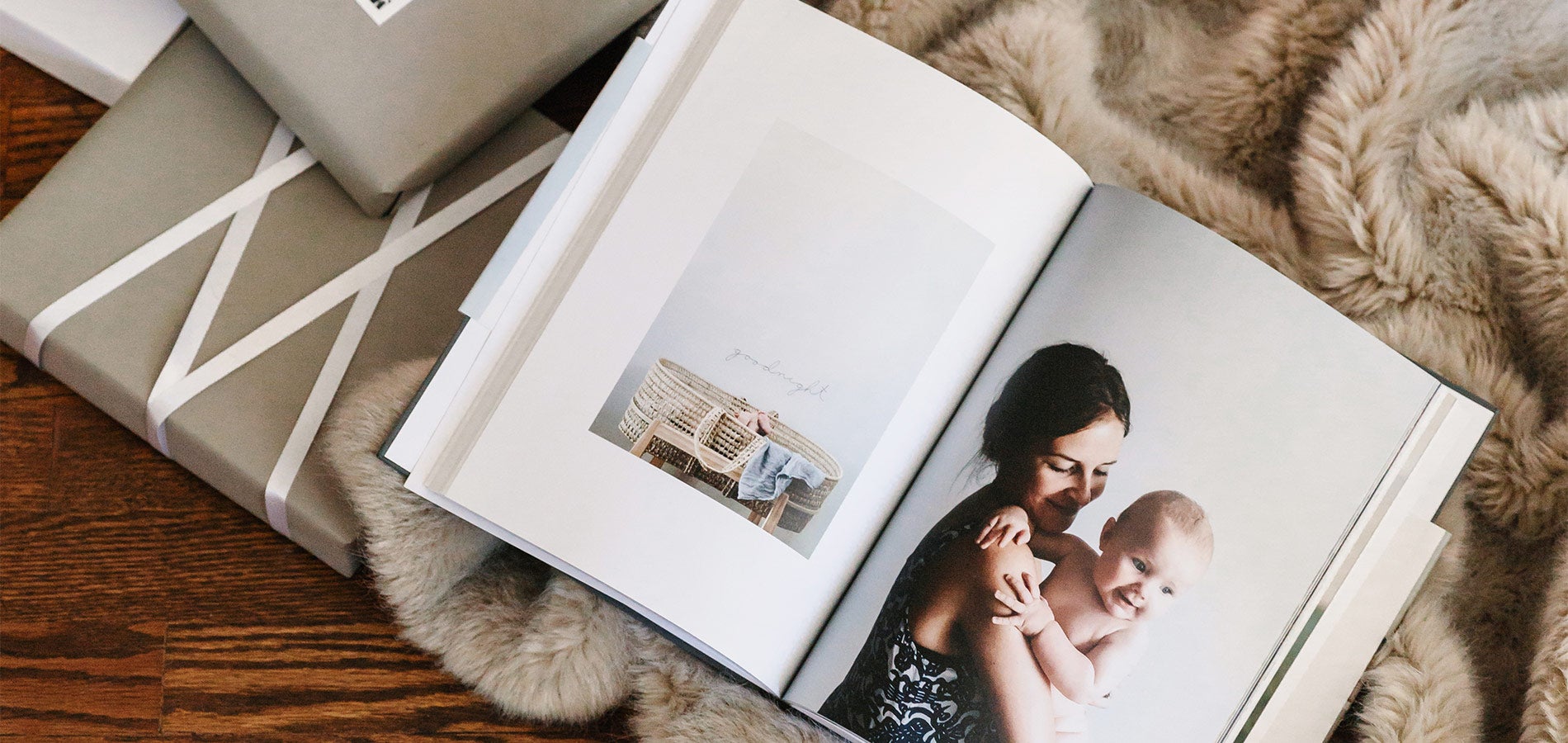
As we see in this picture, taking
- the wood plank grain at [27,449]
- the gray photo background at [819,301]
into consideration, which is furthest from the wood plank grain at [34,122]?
the gray photo background at [819,301]

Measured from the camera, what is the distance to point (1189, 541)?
405 mm

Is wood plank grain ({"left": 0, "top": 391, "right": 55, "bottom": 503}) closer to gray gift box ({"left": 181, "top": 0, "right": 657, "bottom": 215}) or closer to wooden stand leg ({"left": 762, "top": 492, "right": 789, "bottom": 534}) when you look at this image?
gray gift box ({"left": 181, "top": 0, "right": 657, "bottom": 215})

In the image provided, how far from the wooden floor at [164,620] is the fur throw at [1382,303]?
→ 5 centimetres

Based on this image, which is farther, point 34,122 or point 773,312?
point 34,122

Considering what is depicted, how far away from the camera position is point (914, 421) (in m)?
0.44

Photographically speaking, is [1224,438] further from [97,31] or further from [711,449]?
[97,31]

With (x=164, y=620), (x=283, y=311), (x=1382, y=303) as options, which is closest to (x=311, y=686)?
(x=164, y=620)

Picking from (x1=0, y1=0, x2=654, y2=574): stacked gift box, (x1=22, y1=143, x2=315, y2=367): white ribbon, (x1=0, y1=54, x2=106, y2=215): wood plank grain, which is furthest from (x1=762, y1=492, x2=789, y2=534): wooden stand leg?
(x1=0, y1=54, x2=106, y2=215): wood plank grain

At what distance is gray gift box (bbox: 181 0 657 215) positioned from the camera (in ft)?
1.59

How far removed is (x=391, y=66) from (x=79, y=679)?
365 millimetres

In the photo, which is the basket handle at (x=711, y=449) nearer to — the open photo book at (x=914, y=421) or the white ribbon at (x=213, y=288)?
the open photo book at (x=914, y=421)

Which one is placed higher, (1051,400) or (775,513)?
(1051,400)

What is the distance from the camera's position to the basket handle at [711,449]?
42 cm

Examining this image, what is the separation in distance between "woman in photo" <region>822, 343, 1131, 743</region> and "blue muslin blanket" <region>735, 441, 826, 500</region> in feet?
0.20
